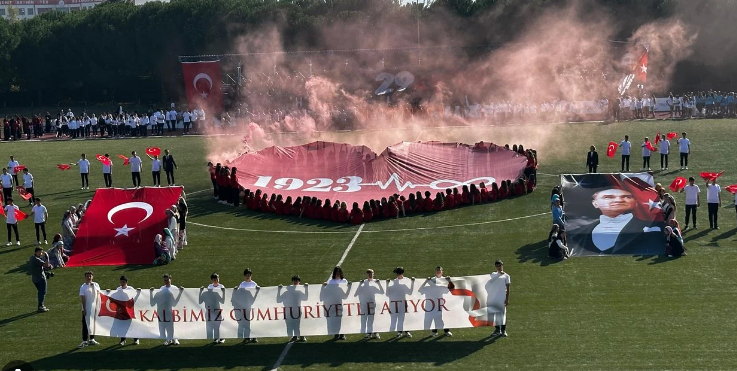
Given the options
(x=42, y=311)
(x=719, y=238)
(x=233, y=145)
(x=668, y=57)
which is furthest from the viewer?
(x=668, y=57)

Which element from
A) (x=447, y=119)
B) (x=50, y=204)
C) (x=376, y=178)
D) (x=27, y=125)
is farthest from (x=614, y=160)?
(x=27, y=125)

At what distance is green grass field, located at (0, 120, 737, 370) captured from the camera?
17359 millimetres

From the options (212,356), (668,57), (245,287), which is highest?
(668,57)

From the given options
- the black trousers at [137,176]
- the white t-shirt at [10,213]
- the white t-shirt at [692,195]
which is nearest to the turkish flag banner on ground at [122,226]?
the white t-shirt at [10,213]

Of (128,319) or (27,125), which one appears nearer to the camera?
(128,319)

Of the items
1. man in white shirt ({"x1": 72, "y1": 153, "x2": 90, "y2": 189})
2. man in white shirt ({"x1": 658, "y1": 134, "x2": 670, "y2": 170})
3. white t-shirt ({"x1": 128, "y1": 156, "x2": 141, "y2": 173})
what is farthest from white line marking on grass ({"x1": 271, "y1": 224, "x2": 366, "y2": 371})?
man in white shirt ({"x1": 72, "y1": 153, "x2": 90, "y2": 189})

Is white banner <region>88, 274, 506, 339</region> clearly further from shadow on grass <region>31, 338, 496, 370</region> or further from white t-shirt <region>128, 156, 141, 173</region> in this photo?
white t-shirt <region>128, 156, 141, 173</region>

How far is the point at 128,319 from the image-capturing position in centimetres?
1841

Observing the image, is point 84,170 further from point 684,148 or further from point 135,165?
point 684,148

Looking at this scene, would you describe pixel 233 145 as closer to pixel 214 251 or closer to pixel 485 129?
pixel 485 129

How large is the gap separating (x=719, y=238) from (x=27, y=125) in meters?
46.5

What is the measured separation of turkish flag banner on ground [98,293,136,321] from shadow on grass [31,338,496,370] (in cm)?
69

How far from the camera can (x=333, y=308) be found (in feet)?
59.7

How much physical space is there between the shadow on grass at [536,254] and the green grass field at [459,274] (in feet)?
0.32
